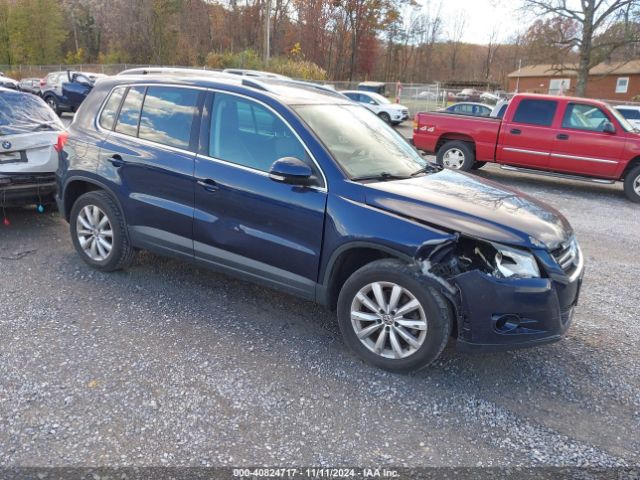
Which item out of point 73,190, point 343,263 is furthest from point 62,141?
point 343,263

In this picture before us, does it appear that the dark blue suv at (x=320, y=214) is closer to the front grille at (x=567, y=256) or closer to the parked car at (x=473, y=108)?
the front grille at (x=567, y=256)

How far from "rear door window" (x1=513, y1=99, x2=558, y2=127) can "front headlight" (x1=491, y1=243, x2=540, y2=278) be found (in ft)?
26.5

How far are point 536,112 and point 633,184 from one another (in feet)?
7.35

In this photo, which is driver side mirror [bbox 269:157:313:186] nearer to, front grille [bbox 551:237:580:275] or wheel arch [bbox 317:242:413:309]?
wheel arch [bbox 317:242:413:309]

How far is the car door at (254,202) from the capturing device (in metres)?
3.61

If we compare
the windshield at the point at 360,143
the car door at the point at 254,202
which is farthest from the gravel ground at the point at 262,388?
the windshield at the point at 360,143

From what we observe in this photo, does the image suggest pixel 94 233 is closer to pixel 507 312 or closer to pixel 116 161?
pixel 116 161

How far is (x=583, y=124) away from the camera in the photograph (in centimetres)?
991

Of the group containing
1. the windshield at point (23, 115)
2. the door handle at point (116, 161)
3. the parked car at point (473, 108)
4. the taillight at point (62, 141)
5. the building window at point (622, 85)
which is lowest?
the door handle at point (116, 161)

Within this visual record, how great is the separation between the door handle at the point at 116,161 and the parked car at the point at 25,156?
1.90 m

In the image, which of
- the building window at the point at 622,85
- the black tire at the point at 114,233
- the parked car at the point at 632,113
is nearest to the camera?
the black tire at the point at 114,233

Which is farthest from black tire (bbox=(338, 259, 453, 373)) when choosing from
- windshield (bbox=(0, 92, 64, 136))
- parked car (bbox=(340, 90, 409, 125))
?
parked car (bbox=(340, 90, 409, 125))

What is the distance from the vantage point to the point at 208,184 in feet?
13.0

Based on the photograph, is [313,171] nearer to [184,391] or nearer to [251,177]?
[251,177]
